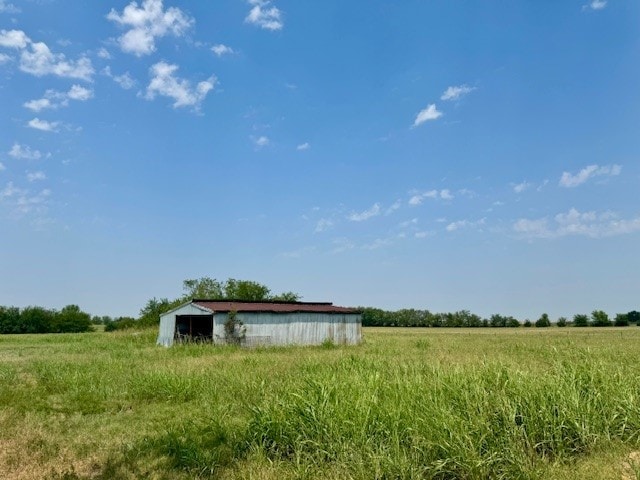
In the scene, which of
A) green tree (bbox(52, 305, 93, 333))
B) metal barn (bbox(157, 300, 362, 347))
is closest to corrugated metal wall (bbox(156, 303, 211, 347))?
metal barn (bbox(157, 300, 362, 347))

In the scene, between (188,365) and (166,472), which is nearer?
(166,472)

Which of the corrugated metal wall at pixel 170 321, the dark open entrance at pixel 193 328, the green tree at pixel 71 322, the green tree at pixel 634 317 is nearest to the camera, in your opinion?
the corrugated metal wall at pixel 170 321

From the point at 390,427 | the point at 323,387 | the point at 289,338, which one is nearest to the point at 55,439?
the point at 323,387

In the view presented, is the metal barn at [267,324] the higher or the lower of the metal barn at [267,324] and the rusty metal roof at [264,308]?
the lower

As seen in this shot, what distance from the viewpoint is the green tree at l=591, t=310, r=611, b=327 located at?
100875 mm

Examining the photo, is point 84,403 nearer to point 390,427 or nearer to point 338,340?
point 390,427

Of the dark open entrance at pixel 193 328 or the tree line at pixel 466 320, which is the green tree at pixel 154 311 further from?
the tree line at pixel 466 320

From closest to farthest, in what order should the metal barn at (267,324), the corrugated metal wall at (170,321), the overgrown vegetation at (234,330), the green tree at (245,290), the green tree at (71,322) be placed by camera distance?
1. the overgrown vegetation at (234,330)
2. the metal barn at (267,324)
3. the corrugated metal wall at (170,321)
4. the green tree at (245,290)
5. the green tree at (71,322)

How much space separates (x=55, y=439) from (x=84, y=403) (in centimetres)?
325

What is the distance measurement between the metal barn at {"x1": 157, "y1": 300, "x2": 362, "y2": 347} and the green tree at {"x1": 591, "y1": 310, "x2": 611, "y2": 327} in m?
89.1

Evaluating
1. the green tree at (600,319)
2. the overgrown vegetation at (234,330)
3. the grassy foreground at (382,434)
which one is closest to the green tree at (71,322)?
the overgrown vegetation at (234,330)

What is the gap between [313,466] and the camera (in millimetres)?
6371

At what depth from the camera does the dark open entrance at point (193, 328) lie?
31.4 meters

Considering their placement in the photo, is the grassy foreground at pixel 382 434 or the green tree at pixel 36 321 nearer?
the grassy foreground at pixel 382 434
